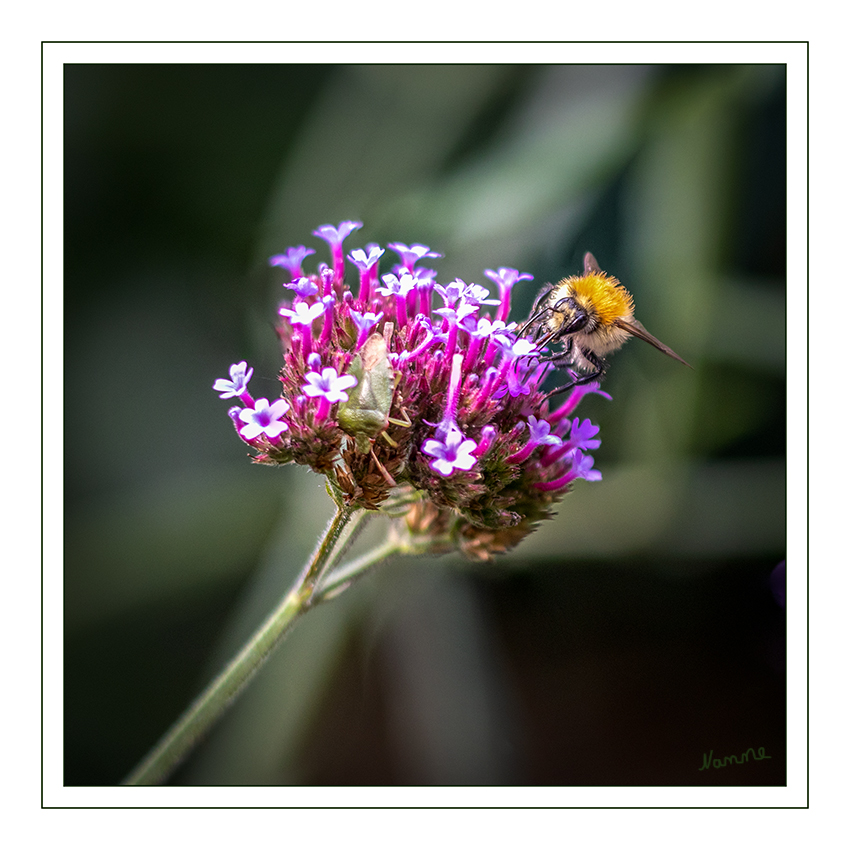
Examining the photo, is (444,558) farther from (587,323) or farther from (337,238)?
(337,238)

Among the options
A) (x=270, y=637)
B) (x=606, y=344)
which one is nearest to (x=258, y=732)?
(x=270, y=637)

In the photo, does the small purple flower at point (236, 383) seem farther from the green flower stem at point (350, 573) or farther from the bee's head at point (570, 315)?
the bee's head at point (570, 315)

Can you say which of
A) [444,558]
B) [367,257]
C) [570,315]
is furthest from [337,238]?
[444,558]
